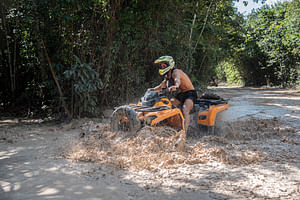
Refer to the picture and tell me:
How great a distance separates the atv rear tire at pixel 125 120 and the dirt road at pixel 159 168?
179mm

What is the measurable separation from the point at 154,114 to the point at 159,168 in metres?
1.12

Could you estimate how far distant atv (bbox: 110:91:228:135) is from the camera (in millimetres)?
4340

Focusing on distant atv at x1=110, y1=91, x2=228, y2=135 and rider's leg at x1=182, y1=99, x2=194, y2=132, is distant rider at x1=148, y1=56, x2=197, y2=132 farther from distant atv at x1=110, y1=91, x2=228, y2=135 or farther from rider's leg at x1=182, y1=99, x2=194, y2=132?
distant atv at x1=110, y1=91, x2=228, y2=135

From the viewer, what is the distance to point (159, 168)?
11.5ft

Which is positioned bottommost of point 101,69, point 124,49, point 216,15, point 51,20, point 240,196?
point 240,196

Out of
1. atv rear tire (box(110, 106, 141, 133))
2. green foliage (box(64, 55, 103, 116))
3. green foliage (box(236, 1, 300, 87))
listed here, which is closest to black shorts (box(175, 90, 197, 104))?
atv rear tire (box(110, 106, 141, 133))

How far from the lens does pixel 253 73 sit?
23.1 metres

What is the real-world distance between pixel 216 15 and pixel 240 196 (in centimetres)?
1053

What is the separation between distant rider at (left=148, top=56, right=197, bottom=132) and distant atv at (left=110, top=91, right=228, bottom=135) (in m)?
0.31

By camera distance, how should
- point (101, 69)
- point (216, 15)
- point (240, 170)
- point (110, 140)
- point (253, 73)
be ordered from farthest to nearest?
point (253, 73), point (216, 15), point (101, 69), point (110, 140), point (240, 170)

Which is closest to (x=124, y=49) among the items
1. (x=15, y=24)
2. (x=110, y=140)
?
(x=15, y=24)

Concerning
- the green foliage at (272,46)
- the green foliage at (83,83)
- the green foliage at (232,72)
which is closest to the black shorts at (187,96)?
the green foliage at (83,83)

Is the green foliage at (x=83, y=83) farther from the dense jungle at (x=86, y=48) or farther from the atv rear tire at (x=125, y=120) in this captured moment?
the atv rear tire at (x=125, y=120)

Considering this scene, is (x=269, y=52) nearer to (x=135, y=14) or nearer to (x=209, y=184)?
(x=135, y=14)
